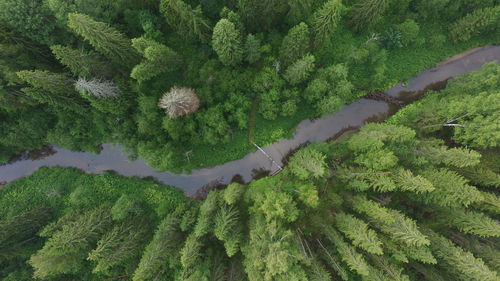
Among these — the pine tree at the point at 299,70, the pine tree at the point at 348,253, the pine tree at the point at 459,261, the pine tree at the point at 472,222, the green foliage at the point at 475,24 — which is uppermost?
the pine tree at the point at 299,70

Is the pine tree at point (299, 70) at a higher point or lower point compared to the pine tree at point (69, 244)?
higher

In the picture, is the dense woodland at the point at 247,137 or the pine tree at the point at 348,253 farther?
the dense woodland at the point at 247,137

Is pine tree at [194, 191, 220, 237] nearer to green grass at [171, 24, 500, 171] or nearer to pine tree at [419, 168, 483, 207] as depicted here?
green grass at [171, 24, 500, 171]

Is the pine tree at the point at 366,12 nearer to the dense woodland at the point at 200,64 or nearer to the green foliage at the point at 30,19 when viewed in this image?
the dense woodland at the point at 200,64

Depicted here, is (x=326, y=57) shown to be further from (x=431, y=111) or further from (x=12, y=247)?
(x=12, y=247)

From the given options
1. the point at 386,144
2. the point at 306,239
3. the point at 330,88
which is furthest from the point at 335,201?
the point at 330,88

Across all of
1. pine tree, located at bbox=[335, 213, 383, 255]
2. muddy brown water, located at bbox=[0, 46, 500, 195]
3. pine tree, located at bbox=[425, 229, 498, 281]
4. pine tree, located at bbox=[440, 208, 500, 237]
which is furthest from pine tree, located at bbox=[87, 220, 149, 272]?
pine tree, located at bbox=[440, 208, 500, 237]

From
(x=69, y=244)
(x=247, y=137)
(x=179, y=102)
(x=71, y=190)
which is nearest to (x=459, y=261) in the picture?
(x=247, y=137)

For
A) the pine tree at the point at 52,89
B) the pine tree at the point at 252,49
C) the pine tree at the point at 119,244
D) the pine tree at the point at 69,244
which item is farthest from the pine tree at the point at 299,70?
the pine tree at the point at 69,244
